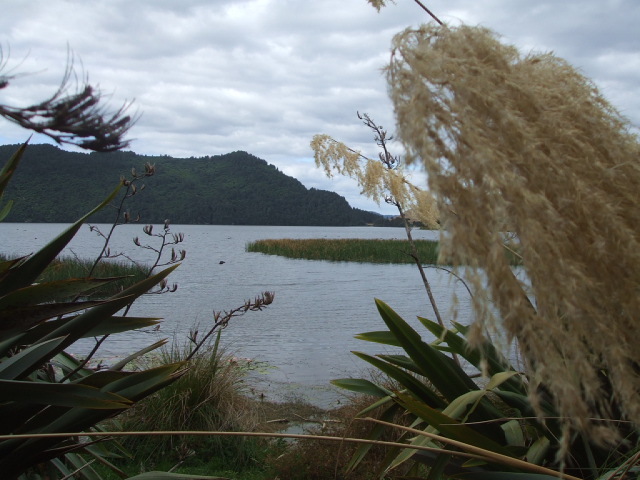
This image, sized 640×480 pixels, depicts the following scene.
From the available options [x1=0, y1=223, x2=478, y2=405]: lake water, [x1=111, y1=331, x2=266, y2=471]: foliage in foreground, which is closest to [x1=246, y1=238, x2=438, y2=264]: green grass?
[x1=0, y1=223, x2=478, y2=405]: lake water

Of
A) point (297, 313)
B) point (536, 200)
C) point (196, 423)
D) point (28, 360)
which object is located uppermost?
point (536, 200)

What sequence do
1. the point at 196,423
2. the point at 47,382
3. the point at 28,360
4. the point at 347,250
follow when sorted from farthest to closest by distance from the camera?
the point at 347,250 < the point at 196,423 < the point at 47,382 < the point at 28,360

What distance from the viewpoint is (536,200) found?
75 centimetres

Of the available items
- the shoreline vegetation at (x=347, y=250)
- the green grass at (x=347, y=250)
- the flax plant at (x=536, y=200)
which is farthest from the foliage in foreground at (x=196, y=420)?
the green grass at (x=347, y=250)

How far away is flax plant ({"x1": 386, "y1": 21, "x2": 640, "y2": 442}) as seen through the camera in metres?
0.73

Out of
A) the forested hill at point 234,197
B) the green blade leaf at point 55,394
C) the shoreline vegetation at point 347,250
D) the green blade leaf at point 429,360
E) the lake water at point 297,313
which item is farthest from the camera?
the forested hill at point 234,197

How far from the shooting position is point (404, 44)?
93cm

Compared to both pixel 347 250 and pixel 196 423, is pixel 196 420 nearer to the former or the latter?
pixel 196 423

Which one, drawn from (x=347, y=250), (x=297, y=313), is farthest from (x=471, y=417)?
(x=347, y=250)

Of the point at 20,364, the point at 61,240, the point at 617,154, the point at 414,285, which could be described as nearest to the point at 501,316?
the point at 617,154

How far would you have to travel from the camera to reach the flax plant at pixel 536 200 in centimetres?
73

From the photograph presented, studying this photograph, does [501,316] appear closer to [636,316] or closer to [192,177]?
[636,316]

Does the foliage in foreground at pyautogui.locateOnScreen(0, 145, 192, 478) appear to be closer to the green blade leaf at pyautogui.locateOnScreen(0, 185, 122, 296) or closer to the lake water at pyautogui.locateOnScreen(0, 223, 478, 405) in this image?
the green blade leaf at pyautogui.locateOnScreen(0, 185, 122, 296)

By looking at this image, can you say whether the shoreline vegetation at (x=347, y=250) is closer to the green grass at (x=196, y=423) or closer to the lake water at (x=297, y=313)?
the lake water at (x=297, y=313)
